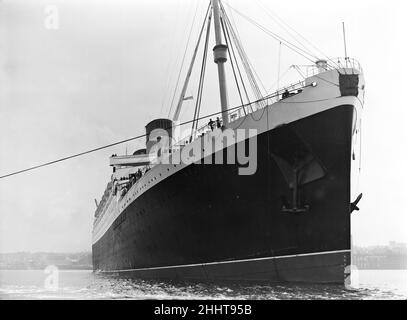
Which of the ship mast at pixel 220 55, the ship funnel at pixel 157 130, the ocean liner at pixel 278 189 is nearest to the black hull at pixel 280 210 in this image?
the ocean liner at pixel 278 189

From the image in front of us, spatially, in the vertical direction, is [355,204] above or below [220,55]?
below

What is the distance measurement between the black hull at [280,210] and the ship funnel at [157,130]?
37.4 feet

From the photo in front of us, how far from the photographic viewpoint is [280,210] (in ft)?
44.6

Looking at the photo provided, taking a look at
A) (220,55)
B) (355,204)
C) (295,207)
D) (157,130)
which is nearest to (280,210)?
(295,207)

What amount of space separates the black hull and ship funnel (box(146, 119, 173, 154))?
37.4 feet

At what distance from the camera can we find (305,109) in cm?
1378

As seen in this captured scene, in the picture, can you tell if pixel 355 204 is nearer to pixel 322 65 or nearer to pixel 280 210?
pixel 280 210

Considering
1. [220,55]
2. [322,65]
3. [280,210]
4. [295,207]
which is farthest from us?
[220,55]

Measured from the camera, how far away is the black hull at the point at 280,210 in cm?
1324

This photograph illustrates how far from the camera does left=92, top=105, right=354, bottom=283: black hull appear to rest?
13.2 m

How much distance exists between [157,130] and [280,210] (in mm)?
14727

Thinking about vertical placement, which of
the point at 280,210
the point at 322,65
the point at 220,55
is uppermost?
the point at 220,55

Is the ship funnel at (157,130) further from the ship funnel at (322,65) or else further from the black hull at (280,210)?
the ship funnel at (322,65)
